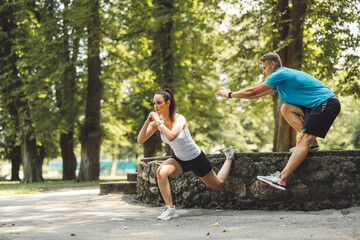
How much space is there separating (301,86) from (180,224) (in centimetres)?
249

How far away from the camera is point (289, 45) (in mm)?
14195

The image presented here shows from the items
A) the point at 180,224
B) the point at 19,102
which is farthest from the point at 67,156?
the point at 180,224

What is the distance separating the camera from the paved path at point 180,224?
15.5ft

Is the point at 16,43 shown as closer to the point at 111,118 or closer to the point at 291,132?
the point at 111,118

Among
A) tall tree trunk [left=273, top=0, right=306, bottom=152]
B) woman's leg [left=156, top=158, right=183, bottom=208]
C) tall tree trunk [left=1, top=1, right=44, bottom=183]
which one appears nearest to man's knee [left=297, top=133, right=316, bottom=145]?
woman's leg [left=156, top=158, right=183, bottom=208]

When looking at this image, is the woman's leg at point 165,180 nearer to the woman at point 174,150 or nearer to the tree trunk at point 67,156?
the woman at point 174,150

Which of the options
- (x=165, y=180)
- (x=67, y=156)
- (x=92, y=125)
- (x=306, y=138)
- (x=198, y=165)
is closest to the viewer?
(x=306, y=138)

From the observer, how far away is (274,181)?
19.6 ft

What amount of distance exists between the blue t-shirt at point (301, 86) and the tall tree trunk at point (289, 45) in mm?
7506

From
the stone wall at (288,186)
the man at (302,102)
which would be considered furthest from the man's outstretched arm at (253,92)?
the stone wall at (288,186)

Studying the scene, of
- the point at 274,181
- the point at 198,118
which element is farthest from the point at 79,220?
the point at 198,118

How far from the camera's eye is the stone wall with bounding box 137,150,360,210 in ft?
20.8

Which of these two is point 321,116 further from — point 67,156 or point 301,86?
point 67,156

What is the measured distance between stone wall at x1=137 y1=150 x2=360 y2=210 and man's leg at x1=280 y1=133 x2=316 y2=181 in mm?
440
